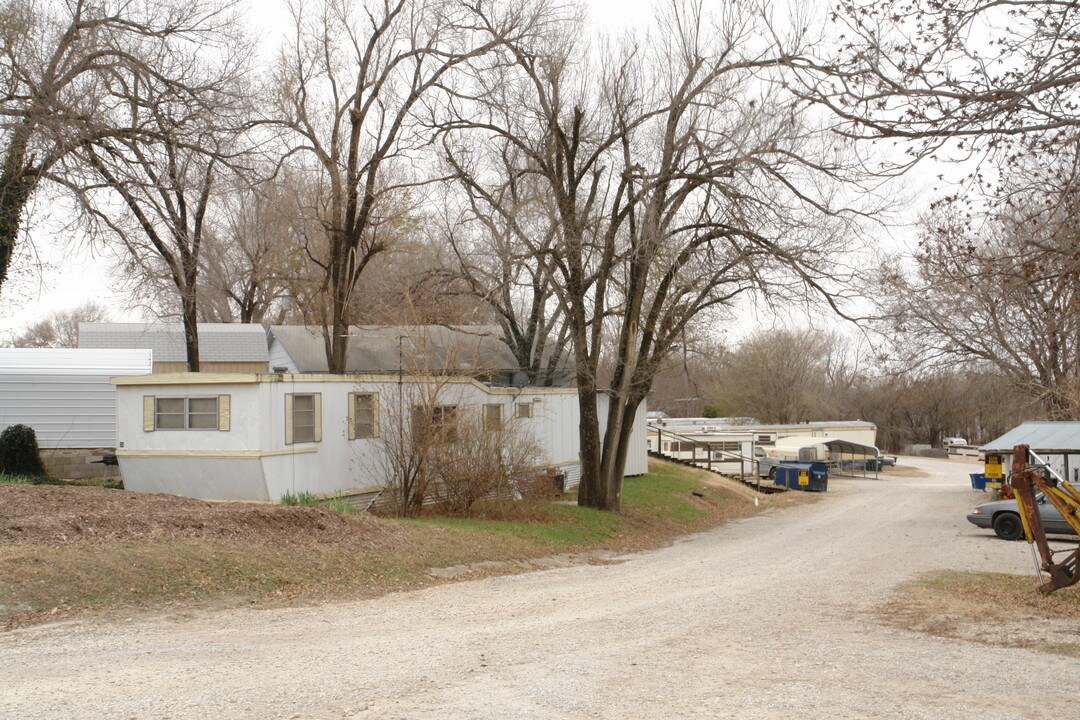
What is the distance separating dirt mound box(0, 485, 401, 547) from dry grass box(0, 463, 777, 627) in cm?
2

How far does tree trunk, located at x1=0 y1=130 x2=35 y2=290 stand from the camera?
15586 mm

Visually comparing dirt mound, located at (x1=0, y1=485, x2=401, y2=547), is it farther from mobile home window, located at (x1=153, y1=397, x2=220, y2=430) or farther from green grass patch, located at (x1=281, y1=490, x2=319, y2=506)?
mobile home window, located at (x1=153, y1=397, x2=220, y2=430)

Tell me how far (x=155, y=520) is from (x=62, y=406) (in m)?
10.9

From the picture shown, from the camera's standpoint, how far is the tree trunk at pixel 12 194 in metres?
15.6

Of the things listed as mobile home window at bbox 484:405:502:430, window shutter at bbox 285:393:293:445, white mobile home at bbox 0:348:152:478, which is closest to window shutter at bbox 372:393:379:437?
mobile home window at bbox 484:405:502:430

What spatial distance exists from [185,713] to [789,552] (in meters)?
14.0

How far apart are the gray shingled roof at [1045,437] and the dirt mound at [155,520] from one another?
11.7 meters

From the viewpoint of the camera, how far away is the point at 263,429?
53.1 ft

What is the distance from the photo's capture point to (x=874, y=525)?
25.0 m

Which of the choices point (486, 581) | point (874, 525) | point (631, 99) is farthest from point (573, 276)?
point (874, 525)

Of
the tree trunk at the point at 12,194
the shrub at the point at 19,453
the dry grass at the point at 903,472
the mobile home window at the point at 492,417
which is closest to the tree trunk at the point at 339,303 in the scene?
the mobile home window at the point at 492,417

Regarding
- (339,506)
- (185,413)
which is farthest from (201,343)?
(339,506)

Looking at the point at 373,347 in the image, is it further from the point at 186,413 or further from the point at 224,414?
the point at 224,414

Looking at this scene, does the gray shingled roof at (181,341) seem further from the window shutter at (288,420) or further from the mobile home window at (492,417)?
the window shutter at (288,420)
